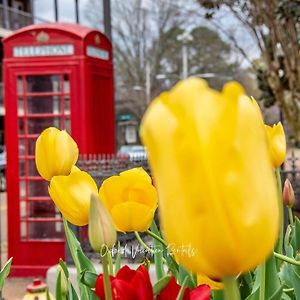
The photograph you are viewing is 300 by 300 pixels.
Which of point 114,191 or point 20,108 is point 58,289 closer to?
point 114,191

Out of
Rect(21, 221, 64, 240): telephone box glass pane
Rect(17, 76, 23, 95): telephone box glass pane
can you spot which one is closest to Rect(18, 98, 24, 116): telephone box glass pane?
Rect(17, 76, 23, 95): telephone box glass pane

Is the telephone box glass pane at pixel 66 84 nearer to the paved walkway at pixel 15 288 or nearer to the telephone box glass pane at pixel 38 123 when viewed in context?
the telephone box glass pane at pixel 38 123

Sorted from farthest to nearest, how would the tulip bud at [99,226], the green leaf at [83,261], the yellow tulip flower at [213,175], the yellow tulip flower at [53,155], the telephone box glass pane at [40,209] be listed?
the telephone box glass pane at [40,209], the green leaf at [83,261], the yellow tulip flower at [53,155], the tulip bud at [99,226], the yellow tulip flower at [213,175]

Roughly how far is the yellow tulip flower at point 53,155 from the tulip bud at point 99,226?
0.83 feet

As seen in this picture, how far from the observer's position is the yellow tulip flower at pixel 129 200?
0.92m

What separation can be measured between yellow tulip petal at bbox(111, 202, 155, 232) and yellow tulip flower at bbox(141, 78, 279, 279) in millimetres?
350

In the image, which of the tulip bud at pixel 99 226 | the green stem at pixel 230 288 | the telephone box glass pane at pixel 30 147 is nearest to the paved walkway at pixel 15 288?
the telephone box glass pane at pixel 30 147

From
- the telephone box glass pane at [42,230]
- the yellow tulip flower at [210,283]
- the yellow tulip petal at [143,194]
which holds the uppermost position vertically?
the yellow tulip petal at [143,194]

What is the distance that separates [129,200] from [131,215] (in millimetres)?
22

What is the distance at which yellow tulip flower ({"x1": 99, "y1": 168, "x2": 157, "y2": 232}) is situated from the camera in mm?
922

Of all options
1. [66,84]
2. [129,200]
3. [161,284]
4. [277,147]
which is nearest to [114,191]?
[129,200]

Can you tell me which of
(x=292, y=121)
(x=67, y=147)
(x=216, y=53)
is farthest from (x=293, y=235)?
(x=216, y=53)

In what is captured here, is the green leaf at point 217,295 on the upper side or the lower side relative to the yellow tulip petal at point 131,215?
lower

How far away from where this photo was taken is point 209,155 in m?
0.54
